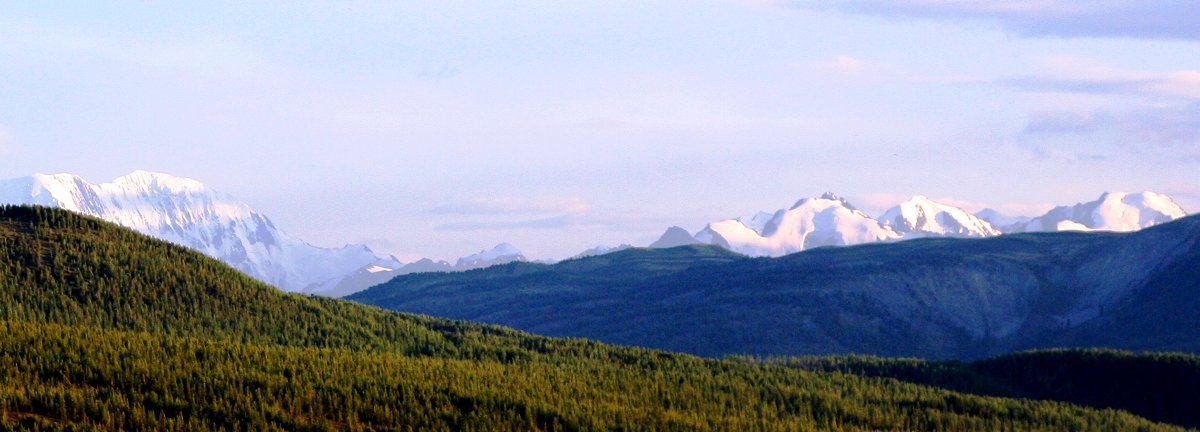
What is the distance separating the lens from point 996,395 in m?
152

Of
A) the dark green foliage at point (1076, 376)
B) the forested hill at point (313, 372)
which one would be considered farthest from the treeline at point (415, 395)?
the dark green foliage at point (1076, 376)

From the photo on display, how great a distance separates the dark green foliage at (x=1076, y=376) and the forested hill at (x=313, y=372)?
53.3 feet

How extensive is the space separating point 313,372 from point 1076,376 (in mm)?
90098

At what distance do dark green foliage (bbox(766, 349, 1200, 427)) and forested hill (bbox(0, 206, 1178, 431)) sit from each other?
640 inches

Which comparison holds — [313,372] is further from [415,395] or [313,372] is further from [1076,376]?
[1076,376]

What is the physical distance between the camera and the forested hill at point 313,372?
85.7m

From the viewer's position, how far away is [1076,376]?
160m

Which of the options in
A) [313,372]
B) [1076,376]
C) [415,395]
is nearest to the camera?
[415,395]

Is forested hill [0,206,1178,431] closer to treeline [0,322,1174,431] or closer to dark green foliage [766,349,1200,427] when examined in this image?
treeline [0,322,1174,431]

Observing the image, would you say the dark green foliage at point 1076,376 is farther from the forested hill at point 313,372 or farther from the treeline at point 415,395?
the treeline at point 415,395

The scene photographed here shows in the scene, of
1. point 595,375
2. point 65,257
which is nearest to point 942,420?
point 595,375

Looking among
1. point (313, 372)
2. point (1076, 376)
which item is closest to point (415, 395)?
point (313, 372)

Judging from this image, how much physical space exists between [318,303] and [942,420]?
62.1 meters

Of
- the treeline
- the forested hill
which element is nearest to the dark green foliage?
the forested hill
